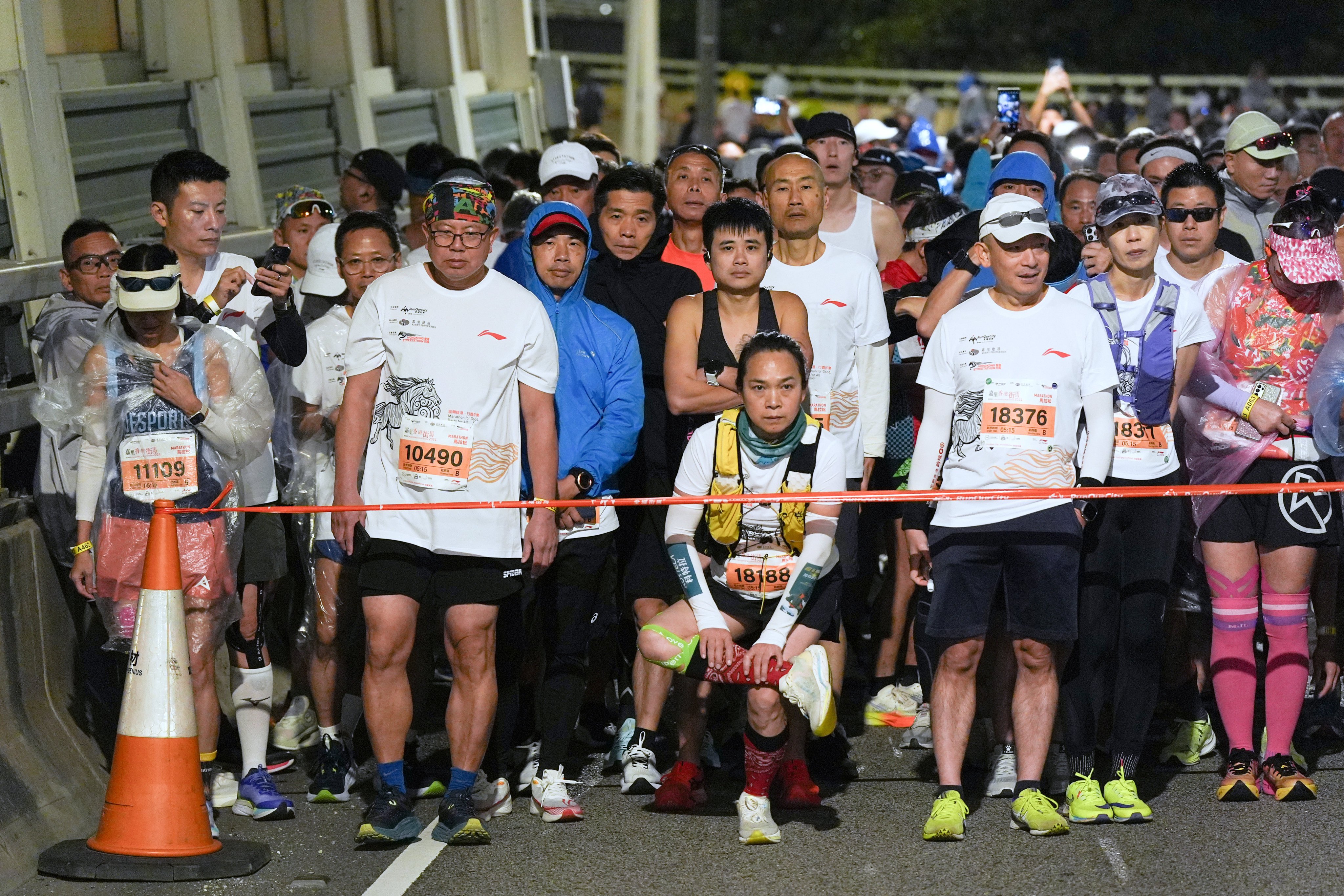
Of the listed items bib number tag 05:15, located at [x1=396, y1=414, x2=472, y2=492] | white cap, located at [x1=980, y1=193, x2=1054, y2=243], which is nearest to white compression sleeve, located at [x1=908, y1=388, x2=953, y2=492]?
white cap, located at [x1=980, y1=193, x2=1054, y2=243]

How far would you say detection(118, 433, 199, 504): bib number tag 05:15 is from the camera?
20.3ft

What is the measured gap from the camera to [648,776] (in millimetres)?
6734

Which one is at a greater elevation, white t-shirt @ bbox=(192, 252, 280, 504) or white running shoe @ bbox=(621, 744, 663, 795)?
white t-shirt @ bbox=(192, 252, 280, 504)

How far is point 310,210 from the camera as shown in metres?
8.17

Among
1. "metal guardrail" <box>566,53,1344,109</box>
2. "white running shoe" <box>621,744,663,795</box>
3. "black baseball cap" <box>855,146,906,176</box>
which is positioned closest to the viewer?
"white running shoe" <box>621,744,663,795</box>

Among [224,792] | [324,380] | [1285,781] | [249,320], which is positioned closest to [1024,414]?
[1285,781]

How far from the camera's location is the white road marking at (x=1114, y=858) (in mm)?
5766

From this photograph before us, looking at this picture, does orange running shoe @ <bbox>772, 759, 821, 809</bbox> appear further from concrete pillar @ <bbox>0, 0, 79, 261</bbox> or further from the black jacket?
concrete pillar @ <bbox>0, 0, 79, 261</bbox>

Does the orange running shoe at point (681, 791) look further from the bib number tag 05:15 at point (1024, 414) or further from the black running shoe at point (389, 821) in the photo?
the bib number tag 05:15 at point (1024, 414)

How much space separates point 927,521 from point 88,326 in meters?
3.20

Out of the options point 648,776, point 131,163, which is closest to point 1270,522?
point 648,776

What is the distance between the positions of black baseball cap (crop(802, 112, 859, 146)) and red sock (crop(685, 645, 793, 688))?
383 cm

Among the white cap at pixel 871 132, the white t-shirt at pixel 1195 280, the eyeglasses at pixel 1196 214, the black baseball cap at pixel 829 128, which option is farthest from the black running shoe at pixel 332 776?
the white cap at pixel 871 132

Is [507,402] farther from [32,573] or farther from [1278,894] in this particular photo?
[1278,894]
